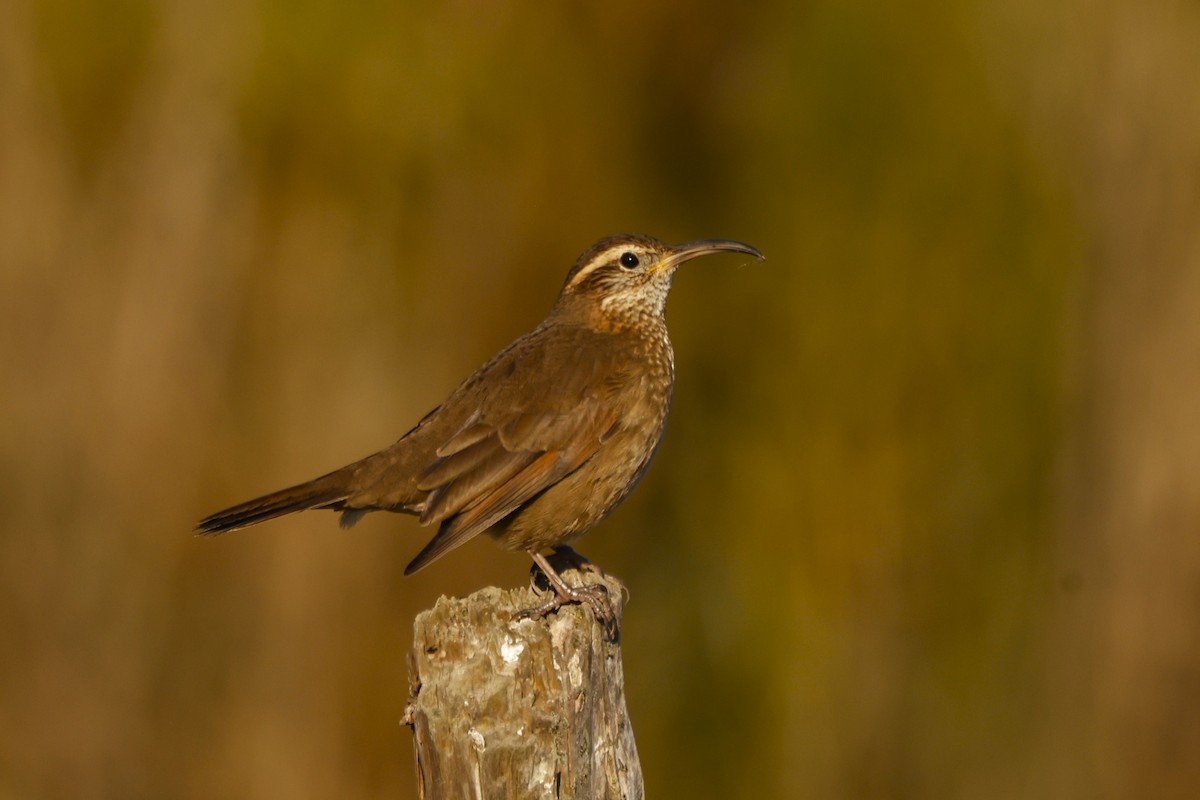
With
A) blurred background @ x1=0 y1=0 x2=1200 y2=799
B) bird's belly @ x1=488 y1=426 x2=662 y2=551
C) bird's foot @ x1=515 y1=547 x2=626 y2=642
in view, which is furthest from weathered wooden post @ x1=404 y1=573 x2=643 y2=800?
blurred background @ x1=0 y1=0 x2=1200 y2=799

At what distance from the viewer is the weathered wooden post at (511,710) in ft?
13.9

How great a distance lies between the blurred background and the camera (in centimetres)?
854

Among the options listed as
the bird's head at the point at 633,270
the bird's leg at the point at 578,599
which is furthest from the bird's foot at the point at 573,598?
the bird's head at the point at 633,270

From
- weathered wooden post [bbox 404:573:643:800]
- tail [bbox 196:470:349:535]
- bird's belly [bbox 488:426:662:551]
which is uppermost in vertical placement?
tail [bbox 196:470:349:535]

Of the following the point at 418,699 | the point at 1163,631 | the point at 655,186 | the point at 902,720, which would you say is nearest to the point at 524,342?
the point at 418,699

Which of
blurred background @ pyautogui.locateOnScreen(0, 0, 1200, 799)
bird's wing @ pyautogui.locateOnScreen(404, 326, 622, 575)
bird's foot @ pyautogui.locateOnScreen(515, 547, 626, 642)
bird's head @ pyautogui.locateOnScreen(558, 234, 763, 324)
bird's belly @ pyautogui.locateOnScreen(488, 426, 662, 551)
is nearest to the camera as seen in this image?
bird's foot @ pyautogui.locateOnScreen(515, 547, 626, 642)

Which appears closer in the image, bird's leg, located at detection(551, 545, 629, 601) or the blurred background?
bird's leg, located at detection(551, 545, 629, 601)

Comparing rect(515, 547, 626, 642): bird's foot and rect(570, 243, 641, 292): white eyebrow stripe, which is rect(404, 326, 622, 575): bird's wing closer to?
rect(515, 547, 626, 642): bird's foot

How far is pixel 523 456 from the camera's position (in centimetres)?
592

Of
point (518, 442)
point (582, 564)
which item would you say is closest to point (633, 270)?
point (518, 442)

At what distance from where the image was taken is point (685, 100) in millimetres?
9711

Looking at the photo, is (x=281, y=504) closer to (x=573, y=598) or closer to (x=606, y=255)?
(x=573, y=598)

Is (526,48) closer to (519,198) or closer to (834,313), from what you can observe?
(519,198)

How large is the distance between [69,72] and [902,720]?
19.0ft
